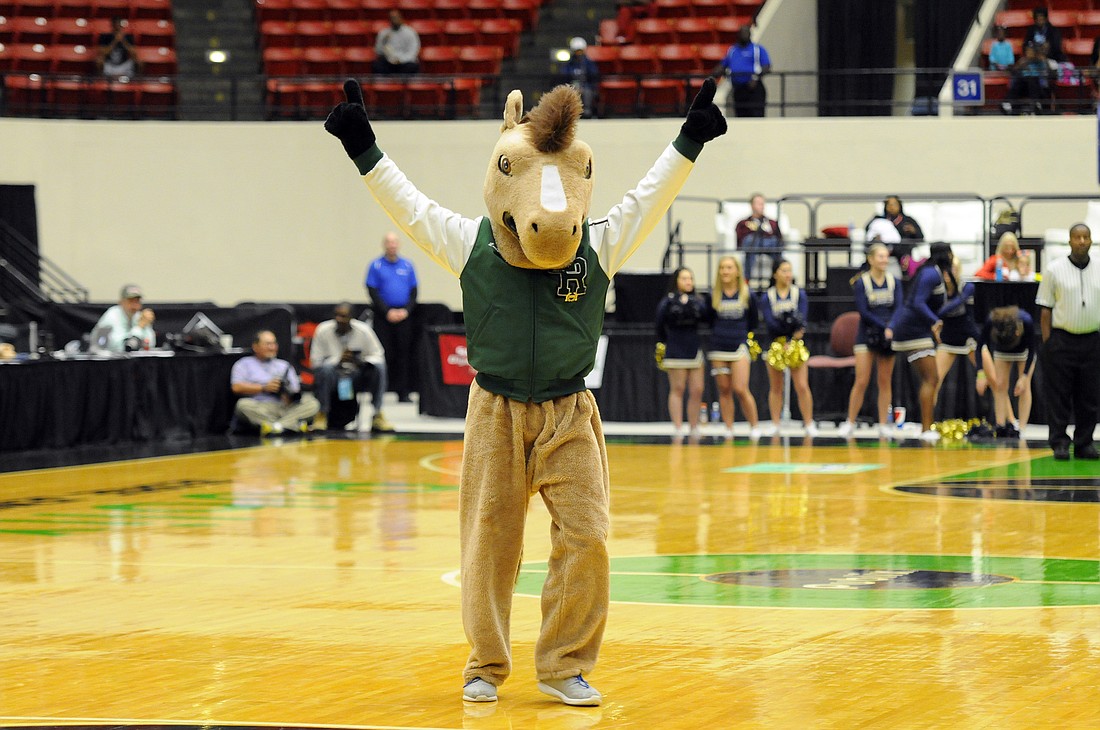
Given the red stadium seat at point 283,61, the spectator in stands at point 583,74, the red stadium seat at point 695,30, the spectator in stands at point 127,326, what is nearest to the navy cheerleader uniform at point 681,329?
the spectator in stands at point 127,326

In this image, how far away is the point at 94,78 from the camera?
23.3 meters

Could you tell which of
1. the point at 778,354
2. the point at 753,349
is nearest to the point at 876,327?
the point at 778,354

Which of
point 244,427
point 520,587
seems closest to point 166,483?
point 244,427

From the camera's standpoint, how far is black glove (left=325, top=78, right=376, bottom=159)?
6191 mm

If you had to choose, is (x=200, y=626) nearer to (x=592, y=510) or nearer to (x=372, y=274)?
(x=592, y=510)

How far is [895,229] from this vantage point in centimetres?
1955

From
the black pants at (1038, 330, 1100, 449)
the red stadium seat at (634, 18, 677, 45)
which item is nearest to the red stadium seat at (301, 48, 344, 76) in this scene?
the red stadium seat at (634, 18, 677, 45)

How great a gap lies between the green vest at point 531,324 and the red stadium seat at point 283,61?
19.5 meters

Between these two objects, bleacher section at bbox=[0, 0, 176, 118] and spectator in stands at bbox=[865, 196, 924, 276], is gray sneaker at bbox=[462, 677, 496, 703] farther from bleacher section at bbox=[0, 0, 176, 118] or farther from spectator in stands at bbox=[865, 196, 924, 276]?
A: bleacher section at bbox=[0, 0, 176, 118]

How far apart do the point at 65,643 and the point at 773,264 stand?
43.2 ft

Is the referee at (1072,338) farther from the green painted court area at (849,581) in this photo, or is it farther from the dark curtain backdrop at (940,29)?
the dark curtain backdrop at (940,29)

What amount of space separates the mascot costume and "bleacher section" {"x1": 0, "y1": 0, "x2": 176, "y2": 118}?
60.6 ft

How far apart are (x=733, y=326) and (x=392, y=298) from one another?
547 cm

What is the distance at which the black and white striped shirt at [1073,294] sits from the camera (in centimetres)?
1395
